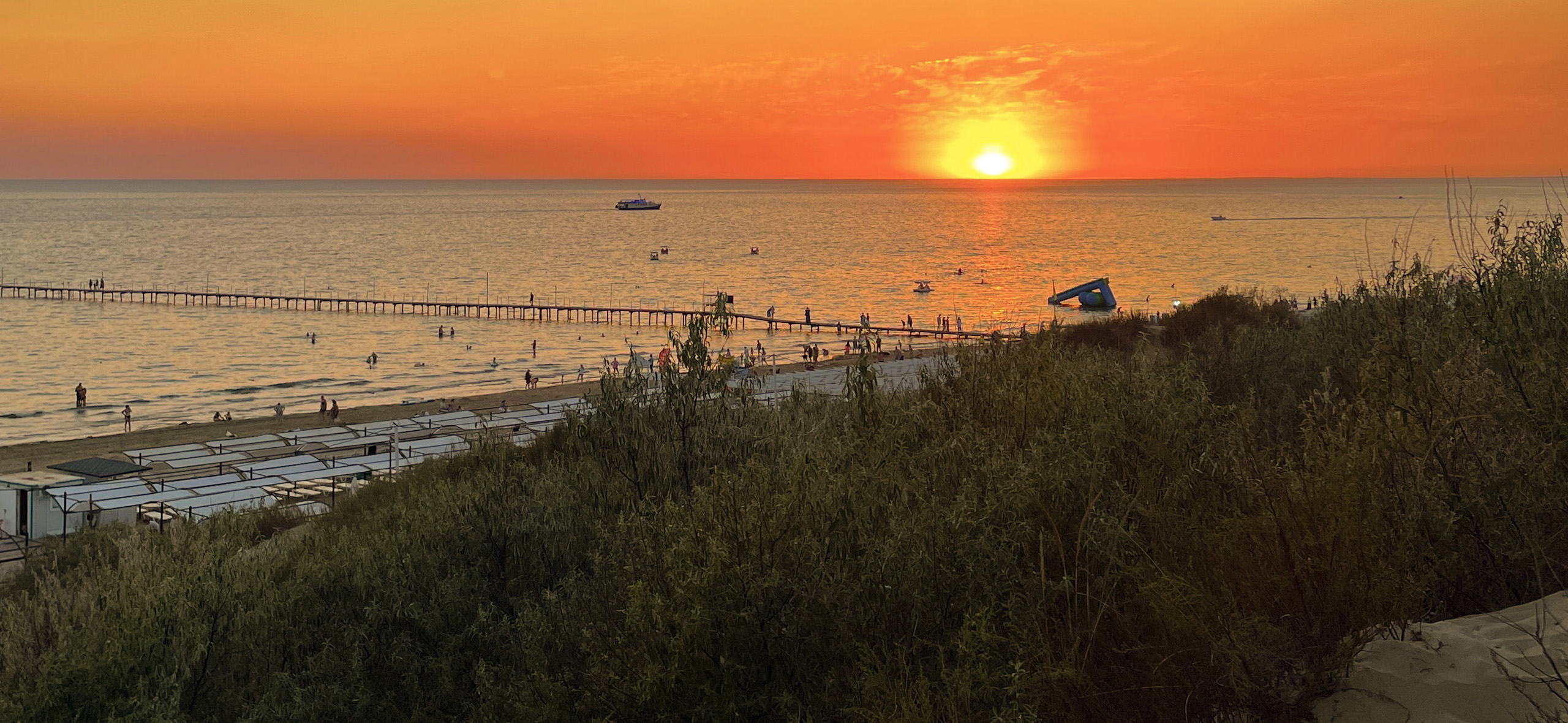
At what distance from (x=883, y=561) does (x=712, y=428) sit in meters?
5.70

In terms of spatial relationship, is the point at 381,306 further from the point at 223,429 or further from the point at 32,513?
the point at 32,513

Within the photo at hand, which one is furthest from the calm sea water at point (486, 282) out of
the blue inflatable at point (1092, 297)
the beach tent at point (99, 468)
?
the beach tent at point (99, 468)

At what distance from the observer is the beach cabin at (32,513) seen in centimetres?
1916

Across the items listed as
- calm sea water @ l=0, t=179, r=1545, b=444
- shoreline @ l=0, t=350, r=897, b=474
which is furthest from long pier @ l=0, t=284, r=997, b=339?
shoreline @ l=0, t=350, r=897, b=474

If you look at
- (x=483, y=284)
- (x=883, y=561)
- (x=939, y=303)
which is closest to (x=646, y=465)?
(x=883, y=561)

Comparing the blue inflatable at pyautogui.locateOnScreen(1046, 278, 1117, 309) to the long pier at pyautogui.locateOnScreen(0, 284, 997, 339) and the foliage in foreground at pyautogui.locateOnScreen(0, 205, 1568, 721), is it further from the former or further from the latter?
the foliage in foreground at pyautogui.locateOnScreen(0, 205, 1568, 721)

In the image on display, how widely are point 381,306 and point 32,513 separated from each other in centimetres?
6126

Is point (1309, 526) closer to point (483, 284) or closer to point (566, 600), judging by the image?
point (566, 600)

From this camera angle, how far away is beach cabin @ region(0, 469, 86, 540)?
19.2 m

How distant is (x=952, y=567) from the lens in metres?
5.46

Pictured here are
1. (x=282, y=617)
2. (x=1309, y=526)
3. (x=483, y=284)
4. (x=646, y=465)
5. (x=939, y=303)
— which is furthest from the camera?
(x=483, y=284)

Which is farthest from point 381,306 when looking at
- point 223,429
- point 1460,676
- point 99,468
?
point 1460,676

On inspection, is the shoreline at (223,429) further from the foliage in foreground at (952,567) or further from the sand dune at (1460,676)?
the sand dune at (1460,676)

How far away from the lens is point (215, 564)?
379 inches
